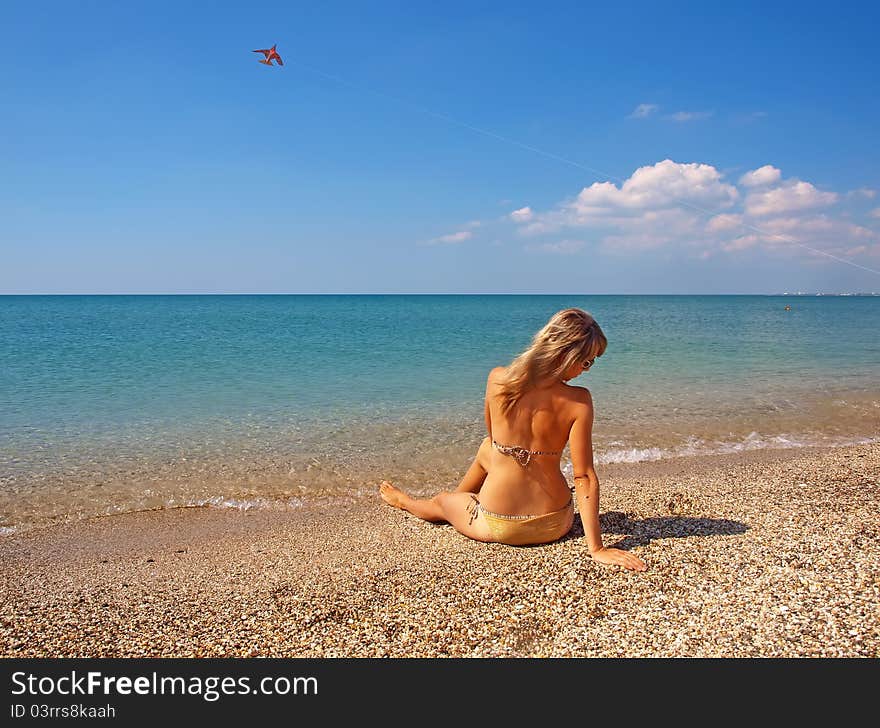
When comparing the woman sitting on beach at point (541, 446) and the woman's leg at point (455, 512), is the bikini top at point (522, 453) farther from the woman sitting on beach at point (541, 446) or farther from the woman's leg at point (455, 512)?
the woman's leg at point (455, 512)

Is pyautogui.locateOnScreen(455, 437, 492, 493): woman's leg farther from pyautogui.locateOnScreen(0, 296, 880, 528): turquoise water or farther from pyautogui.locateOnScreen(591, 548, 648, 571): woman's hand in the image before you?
pyautogui.locateOnScreen(0, 296, 880, 528): turquoise water

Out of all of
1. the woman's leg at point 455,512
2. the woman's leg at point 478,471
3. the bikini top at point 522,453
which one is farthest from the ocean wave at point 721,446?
the bikini top at point 522,453

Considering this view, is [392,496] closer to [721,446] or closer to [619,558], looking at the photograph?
[619,558]

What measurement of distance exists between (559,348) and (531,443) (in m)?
0.78

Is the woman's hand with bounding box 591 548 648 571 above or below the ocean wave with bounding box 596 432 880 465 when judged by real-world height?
above

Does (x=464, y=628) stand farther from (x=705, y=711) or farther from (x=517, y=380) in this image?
(x=517, y=380)

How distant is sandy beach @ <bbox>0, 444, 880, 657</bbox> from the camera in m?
3.24

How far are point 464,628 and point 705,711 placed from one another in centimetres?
125

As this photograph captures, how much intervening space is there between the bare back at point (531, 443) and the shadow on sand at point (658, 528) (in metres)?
0.52

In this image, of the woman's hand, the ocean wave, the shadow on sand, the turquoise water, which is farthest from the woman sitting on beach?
the ocean wave

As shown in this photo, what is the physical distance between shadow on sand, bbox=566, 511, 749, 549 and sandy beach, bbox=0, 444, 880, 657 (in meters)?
0.02

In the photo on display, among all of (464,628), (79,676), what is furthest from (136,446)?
(464,628)

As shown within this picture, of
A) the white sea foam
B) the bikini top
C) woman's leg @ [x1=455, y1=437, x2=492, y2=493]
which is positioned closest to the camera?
the bikini top

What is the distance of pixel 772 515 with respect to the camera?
518 centimetres
